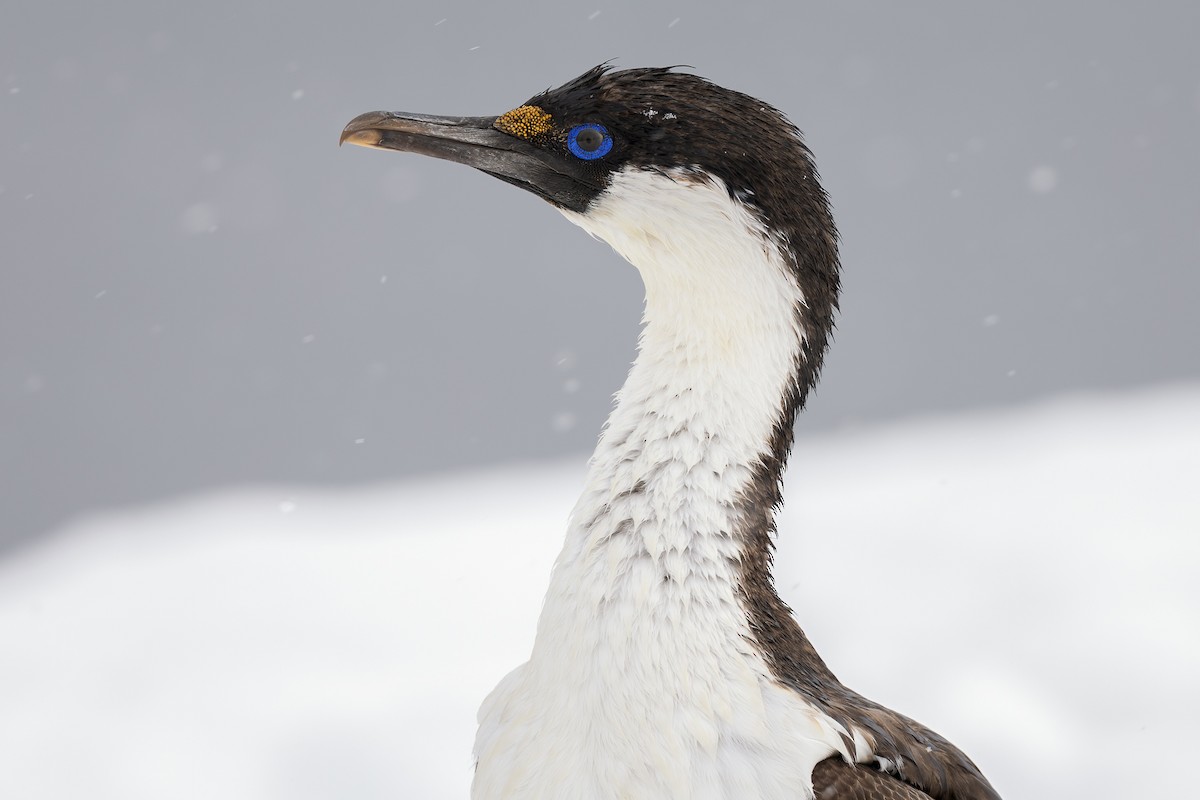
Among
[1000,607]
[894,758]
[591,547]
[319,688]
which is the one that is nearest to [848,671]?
[1000,607]

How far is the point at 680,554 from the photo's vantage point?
171 centimetres

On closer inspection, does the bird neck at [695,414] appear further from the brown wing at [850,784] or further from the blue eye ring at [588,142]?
the brown wing at [850,784]

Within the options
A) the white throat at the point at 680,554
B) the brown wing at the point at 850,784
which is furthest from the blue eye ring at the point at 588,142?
the brown wing at the point at 850,784

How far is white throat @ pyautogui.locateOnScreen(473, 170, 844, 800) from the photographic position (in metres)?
1.69

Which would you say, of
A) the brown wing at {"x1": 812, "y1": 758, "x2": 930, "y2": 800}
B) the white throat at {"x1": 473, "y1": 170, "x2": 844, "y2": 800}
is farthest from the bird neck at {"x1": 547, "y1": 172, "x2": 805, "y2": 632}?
the brown wing at {"x1": 812, "y1": 758, "x2": 930, "y2": 800}

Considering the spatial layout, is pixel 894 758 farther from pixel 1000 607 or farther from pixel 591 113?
pixel 1000 607

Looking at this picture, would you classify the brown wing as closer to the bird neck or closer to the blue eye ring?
the bird neck

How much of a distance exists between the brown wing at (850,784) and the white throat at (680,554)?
0.02 metres

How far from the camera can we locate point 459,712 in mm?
3715

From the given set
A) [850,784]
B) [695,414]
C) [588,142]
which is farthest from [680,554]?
[588,142]

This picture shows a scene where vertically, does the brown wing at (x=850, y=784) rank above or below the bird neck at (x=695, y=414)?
below

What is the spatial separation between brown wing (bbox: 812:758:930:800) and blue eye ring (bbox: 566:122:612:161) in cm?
96

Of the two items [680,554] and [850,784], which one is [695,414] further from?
[850,784]

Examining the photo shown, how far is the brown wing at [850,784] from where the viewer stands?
167 cm
